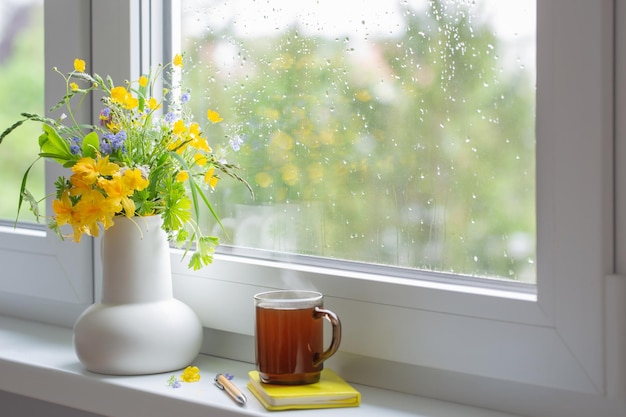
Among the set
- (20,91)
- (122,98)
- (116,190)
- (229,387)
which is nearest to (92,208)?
(116,190)

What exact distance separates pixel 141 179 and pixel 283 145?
215mm

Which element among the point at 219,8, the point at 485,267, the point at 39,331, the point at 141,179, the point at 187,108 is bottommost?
the point at 39,331

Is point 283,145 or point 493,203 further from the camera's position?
point 283,145

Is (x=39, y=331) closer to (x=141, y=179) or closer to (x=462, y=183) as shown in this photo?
(x=141, y=179)

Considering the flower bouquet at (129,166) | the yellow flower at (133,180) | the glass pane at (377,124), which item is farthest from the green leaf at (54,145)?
the glass pane at (377,124)

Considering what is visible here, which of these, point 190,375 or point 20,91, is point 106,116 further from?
point 20,91

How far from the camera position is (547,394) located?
34.9 inches

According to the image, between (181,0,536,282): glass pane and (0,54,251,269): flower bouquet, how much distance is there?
8 centimetres

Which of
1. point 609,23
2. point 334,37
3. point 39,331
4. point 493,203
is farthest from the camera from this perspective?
point 39,331

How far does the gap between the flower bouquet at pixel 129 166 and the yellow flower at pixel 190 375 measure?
5.2 inches

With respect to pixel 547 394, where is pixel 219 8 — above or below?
above

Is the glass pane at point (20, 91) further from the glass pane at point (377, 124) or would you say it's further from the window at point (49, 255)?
the glass pane at point (377, 124)

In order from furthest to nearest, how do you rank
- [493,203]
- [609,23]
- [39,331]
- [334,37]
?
[39,331] < [334,37] < [493,203] < [609,23]

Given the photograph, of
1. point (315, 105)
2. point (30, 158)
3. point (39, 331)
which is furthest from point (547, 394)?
point (30, 158)
